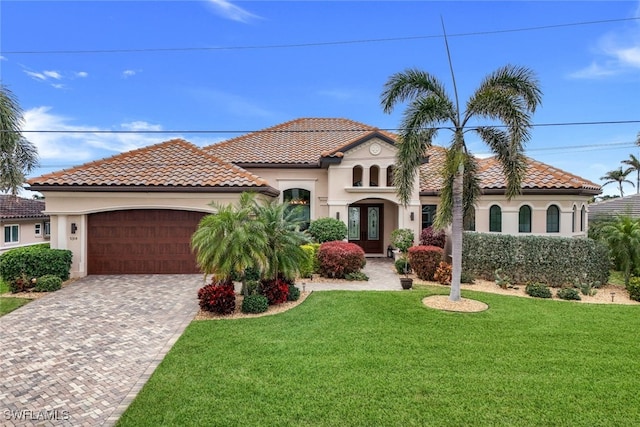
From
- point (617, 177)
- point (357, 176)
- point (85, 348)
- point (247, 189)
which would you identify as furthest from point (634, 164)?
point (85, 348)

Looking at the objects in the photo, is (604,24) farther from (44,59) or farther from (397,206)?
(44,59)

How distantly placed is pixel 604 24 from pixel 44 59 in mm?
20808

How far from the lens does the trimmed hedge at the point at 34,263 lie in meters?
11.1

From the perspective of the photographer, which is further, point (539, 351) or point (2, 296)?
point (2, 296)

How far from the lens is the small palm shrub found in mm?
12484

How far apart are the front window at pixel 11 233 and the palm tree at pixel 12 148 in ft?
73.3

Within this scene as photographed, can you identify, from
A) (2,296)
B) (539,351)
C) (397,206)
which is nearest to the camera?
(539,351)

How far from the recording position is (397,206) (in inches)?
723

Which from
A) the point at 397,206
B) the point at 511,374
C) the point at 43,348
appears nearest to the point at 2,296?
the point at 43,348

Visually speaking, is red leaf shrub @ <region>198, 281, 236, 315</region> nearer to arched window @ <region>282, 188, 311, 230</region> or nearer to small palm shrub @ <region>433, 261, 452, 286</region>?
small palm shrub @ <region>433, 261, 452, 286</region>

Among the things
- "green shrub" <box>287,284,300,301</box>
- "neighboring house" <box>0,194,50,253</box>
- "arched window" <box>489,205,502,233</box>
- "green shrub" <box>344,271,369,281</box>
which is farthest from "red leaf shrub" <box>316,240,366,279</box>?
"neighboring house" <box>0,194,50,253</box>

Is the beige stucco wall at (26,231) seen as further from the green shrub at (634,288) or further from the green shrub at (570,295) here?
the green shrub at (634,288)

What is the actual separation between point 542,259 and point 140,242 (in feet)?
51.3

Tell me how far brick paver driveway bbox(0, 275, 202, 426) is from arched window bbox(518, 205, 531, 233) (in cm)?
1459
